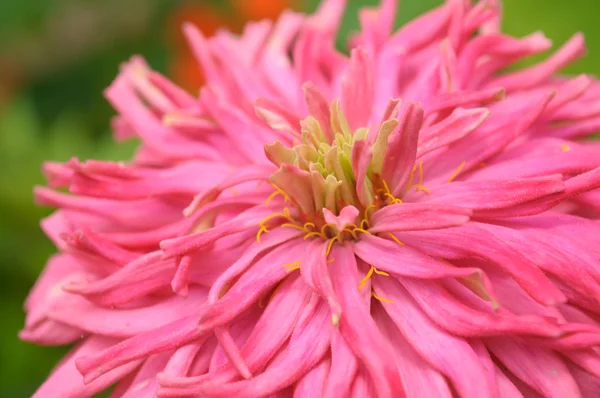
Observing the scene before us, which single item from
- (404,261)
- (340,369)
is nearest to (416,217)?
(404,261)

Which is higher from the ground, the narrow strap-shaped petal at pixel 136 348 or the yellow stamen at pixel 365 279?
the narrow strap-shaped petal at pixel 136 348

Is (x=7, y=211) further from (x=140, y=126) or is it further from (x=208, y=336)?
(x=208, y=336)

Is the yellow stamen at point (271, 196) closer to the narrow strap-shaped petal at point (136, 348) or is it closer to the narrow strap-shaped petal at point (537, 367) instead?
the narrow strap-shaped petal at point (136, 348)

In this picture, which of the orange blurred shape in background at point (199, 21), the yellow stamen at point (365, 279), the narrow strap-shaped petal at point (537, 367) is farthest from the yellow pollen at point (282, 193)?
the orange blurred shape in background at point (199, 21)

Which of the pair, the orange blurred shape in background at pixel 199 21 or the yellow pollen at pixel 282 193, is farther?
the orange blurred shape in background at pixel 199 21

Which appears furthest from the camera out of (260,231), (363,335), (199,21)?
(199,21)

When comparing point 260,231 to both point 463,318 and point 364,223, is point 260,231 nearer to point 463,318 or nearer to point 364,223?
point 364,223

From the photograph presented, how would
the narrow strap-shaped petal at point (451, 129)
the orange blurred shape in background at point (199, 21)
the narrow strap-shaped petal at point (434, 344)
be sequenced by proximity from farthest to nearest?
the orange blurred shape in background at point (199, 21), the narrow strap-shaped petal at point (451, 129), the narrow strap-shaped petal at point (434, 344)

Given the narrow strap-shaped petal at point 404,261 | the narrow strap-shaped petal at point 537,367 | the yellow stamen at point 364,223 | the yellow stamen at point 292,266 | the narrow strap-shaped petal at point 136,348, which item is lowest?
the narrow strap-shaped petal at point 537,367
